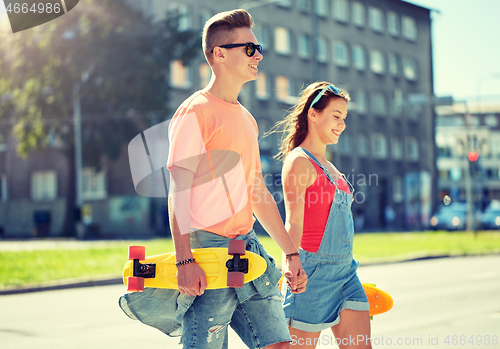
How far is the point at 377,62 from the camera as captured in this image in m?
51.7

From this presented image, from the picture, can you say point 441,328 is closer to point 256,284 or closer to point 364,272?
point 256,284

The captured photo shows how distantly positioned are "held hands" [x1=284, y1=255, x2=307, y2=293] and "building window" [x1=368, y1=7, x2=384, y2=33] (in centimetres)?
5014

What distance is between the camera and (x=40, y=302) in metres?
9.80

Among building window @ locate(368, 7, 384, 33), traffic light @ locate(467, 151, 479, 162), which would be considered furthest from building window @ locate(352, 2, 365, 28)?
traffic light @ locate(467, 151, 479, 162)

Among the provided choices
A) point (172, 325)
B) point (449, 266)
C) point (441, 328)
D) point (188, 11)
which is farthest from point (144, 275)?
point (188, 11)

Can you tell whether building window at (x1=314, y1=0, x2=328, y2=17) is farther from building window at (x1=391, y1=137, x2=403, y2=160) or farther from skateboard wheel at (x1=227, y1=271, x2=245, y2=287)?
skateboard wheel at (x1=227, y1=271, x2=245, y2=287)

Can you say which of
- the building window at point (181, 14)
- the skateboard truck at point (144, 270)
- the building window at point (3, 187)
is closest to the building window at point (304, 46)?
the building window at point (181, 14)

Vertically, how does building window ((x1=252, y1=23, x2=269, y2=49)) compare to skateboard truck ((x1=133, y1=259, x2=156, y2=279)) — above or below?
above

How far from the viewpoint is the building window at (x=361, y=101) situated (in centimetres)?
4912

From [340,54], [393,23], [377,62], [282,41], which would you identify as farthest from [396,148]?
[282,41]

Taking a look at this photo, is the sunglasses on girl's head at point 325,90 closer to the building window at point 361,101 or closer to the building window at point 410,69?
the building window at point 361,101

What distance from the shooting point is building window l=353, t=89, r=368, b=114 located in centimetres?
4912

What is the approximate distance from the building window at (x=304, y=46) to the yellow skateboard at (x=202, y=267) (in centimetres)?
4290

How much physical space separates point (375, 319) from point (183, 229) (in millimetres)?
5434
